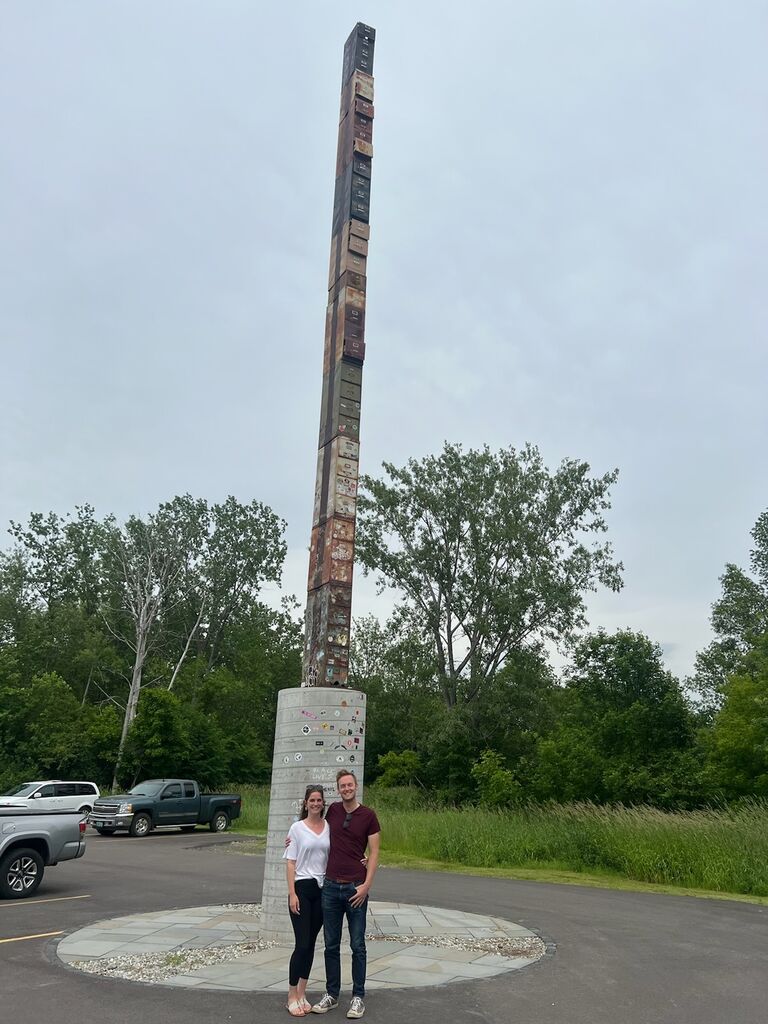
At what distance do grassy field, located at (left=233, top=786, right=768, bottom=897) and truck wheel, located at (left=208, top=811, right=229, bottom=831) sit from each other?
8.24 m

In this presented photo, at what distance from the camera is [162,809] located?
27250 mm

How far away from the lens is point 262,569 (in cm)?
5822

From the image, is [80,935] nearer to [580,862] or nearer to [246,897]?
[246,897]

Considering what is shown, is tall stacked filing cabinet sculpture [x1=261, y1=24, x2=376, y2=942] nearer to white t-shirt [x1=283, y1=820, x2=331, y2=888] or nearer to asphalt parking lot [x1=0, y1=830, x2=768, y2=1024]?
asphalt parking lot [x1=0, y1=830, x2=768, y2=1024]

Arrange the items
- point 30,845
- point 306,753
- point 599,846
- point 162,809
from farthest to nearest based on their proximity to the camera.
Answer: point 162,809 < point 599,846 < point 30,845 < point 306,753

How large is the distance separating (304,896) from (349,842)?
0.54 metres

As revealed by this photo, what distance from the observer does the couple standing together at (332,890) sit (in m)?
6.25

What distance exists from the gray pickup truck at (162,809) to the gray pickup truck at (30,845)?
14.1 m

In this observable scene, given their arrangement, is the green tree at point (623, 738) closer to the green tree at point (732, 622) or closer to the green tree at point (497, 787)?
the green tree at point (497, 787)

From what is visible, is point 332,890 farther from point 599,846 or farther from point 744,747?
point 744,747

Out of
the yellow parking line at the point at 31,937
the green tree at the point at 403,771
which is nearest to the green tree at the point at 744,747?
the green tree at the point at 403,771

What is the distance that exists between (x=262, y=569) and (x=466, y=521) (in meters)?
20.3

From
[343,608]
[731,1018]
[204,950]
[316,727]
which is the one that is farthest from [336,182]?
[731,1018]

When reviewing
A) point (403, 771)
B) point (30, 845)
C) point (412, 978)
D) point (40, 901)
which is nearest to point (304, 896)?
point (412, 978)
